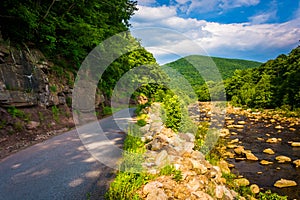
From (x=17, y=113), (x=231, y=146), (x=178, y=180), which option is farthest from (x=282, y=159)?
(x=17, y=113)

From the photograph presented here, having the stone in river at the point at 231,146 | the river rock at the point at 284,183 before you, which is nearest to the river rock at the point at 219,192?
the river rock at the point at 284,183

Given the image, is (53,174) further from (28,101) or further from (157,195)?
(28,101)

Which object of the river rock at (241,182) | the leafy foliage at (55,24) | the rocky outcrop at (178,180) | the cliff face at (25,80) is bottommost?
the river rock at (241,182)

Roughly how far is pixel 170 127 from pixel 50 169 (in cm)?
548

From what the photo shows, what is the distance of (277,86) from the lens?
29.5m

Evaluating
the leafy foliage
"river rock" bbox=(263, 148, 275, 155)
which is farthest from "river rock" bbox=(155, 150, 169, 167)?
the leafy foliage

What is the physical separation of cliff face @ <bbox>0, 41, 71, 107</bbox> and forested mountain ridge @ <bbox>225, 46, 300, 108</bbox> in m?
27.2

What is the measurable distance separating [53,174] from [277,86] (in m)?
34.1

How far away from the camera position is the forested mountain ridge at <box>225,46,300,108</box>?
25.6 metres

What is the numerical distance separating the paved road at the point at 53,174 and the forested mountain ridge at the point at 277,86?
27.2m

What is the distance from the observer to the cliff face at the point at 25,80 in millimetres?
6871

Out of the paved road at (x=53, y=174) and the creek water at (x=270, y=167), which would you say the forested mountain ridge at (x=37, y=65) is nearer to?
the paved road at (x=53, y=174)

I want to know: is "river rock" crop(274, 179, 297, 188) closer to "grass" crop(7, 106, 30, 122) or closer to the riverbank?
the riverbank

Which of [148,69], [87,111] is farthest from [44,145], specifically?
[148,69]
